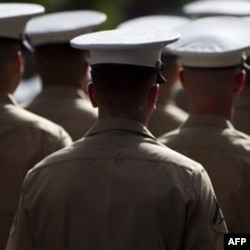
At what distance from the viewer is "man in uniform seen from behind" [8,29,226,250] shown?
19.5 feet

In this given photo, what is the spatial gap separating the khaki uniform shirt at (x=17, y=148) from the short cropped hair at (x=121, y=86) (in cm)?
129

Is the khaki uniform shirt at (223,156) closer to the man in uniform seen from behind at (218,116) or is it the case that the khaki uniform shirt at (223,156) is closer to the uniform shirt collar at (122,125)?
the man in uniform seen from behind at (218,116)

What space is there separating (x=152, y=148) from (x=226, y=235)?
444mm

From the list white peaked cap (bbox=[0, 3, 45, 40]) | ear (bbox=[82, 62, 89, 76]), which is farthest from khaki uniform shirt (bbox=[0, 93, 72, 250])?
ear (bbox=[82, 62, 89, 76])

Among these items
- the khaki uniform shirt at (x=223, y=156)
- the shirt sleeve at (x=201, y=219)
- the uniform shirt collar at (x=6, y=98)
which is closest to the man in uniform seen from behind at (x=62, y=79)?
the uniform shirt collar at (x=6, y=98)

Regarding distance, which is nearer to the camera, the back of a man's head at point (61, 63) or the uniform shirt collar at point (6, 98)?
the uniform shirt collar at point (6, 98)

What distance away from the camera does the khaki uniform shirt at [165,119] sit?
29.8ft

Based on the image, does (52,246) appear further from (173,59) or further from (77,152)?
(173,59)

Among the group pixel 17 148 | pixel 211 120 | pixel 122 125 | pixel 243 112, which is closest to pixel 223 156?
pixel 211 120

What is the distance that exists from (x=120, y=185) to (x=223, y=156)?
132 centimetres

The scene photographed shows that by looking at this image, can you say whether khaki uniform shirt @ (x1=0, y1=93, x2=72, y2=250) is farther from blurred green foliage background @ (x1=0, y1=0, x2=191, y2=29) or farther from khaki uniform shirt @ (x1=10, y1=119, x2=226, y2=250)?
blurred green foliage background @ (x1=0, y1=0, x2=191, y2=29)

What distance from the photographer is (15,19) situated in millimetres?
7777

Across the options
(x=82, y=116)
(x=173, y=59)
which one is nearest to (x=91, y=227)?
(x=82, y=116)

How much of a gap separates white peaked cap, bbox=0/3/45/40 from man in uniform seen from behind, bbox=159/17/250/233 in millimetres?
743
